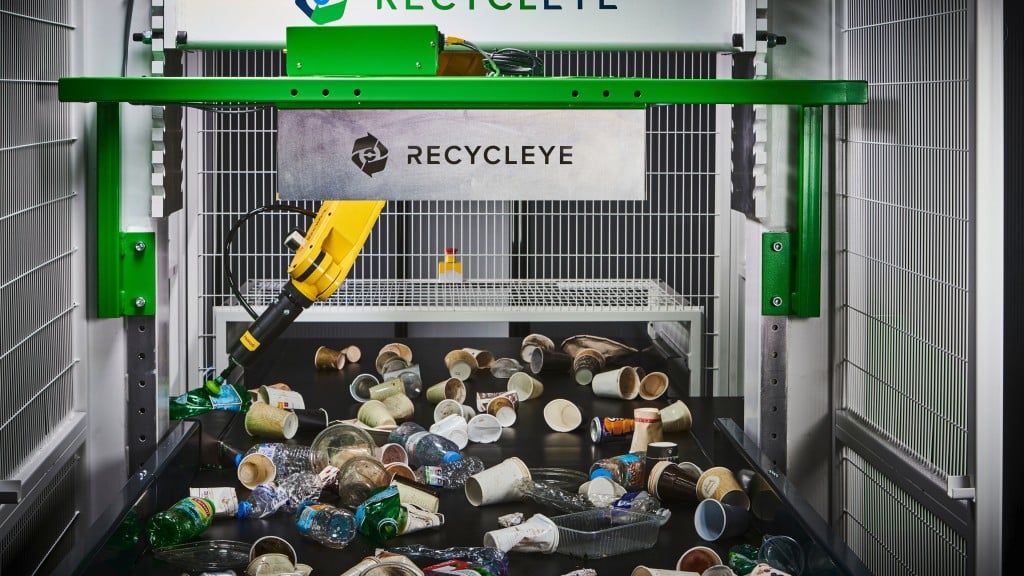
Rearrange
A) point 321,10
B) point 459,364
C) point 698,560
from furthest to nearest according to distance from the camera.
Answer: point 459,364
point 321,10
point 698,560

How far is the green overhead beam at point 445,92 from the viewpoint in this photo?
2148 millimetres

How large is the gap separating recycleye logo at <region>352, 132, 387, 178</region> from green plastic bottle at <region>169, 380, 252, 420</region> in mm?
1049

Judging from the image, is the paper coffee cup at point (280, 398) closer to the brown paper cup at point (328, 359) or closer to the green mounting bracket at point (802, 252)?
the brown paper cup at point (328, 359)

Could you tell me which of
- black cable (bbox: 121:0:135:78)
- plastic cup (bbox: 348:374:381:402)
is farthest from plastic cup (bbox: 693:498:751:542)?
black cable (bbox: 121:0:135:78)

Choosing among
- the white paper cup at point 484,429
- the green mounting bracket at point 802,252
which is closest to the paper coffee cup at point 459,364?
the white paper cup at point 484,429

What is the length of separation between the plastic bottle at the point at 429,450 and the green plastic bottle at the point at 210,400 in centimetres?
63

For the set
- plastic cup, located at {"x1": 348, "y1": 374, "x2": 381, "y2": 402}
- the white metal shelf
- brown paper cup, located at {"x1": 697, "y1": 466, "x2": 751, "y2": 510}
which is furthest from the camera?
the white metal shelf

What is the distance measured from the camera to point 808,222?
8.39ft

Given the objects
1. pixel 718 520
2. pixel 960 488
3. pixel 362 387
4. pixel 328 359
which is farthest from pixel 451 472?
pixel 328 359

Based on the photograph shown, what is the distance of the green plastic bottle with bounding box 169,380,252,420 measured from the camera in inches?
117

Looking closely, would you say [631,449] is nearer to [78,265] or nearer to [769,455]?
[769,455]

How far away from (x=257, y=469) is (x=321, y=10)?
1.00m

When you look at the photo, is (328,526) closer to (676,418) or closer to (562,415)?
(562,415)

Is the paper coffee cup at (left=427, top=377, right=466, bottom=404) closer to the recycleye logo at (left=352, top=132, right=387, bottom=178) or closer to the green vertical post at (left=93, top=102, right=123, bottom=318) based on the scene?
the green vertical post at (left=93, top=102, right=123, bottom=318)
